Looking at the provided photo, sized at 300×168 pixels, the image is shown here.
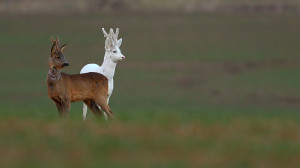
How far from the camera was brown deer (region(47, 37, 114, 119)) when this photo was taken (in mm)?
17078

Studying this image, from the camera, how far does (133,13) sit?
49.6 m

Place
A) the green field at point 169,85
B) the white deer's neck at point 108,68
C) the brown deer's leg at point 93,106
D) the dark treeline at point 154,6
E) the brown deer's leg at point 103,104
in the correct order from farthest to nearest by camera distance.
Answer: the dark treeline at point 154,6, the white deer's neck at point 108,68, the brown deer's leg at point 93,106, the brown deer's leg at point 103,104, the green field at point 169,85

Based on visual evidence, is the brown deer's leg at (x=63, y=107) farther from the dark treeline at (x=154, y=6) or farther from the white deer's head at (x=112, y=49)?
the dark treeline at (x=154, y=6)

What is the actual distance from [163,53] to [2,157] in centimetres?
3299

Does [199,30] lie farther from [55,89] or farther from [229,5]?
[55,89]

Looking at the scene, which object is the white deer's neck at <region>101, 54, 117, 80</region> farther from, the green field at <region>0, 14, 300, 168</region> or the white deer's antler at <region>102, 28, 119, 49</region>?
the green field at <region>0, 14, 300, 168</region>

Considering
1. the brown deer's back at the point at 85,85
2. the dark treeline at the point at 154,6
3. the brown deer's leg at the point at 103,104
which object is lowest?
the brown deer's leg at the point at 103,104

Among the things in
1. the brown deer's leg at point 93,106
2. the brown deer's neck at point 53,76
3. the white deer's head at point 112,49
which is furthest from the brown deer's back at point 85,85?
the white deer's head at point 112,49

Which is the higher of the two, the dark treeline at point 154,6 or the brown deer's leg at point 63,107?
the dark treeline at point 154,6

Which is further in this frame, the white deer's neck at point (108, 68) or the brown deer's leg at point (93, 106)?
the white deer's neck at point (108, 68)

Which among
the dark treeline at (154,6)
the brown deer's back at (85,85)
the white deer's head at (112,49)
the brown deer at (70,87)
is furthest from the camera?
the dark treeline at (154,6)

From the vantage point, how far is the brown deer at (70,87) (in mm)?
17078

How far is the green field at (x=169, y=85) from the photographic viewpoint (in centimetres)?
1207

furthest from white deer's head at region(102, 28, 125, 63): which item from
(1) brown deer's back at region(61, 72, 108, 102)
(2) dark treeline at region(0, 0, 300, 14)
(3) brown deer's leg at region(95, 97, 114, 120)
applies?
(2) dark treeline at region(0, 0, 300, 14)
